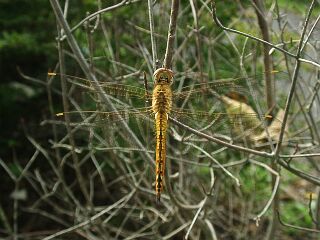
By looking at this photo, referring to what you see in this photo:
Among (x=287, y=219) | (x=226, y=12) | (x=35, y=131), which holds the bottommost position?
(x=287, y=219)

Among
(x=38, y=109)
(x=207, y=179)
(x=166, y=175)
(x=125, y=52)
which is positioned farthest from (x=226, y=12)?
(x=166, y=175)

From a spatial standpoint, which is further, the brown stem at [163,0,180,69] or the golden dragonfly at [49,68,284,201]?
the golden dragonfly at [49,68,284,201]

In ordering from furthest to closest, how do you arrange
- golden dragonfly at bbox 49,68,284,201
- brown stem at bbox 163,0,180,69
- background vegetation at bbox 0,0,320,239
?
background vegetation at bbox 0,0,320,239 < golden dragonfly at bbox 49,68,284,201 < brown stem at bbox 163,0,180,69

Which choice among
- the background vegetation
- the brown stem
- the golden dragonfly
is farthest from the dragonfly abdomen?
the background vegetation

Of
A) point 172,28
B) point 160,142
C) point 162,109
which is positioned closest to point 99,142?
point 160,142

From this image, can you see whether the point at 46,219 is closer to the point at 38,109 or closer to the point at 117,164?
the point at 38,109

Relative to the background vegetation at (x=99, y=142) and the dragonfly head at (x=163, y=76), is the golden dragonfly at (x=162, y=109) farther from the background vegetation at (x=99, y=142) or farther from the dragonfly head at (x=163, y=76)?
the background vegetation at (x=99, y=142)

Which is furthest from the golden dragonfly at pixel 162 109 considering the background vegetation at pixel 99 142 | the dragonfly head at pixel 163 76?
the background vegetation at pixel 99 142

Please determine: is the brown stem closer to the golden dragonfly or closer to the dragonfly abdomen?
the golden dragonfly
